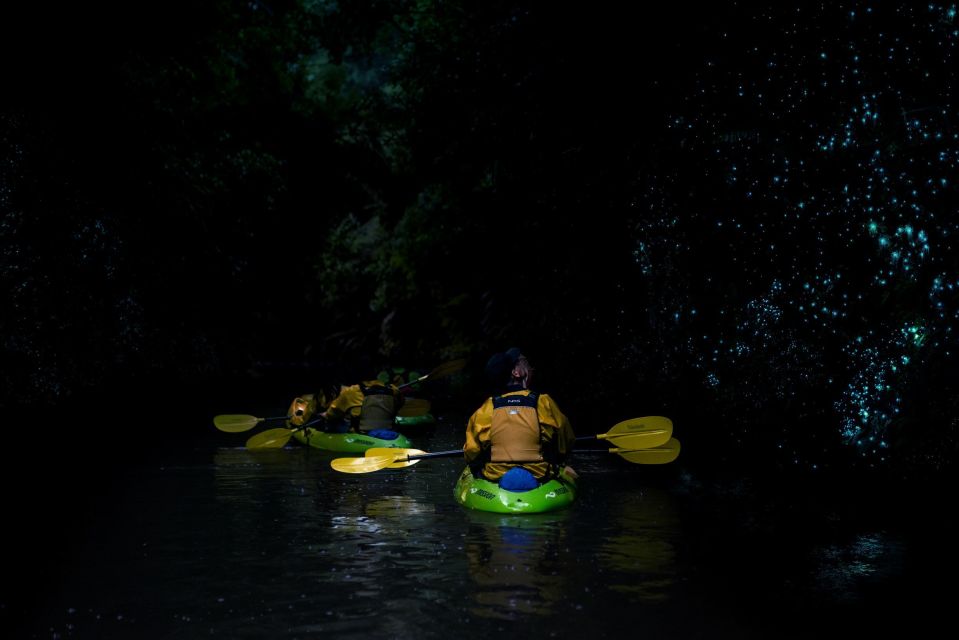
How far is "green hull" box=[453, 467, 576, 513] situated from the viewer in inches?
309

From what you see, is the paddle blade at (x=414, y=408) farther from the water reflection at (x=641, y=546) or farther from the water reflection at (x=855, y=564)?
the water reflection at (x=855, y=564)

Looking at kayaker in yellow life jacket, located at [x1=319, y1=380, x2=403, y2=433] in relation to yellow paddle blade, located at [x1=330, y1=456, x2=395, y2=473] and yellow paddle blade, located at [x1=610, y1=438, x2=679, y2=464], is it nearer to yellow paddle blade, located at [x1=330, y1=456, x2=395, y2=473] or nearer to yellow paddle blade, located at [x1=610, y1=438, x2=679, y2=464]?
yellow paddle blade, located at [x1=330, y1=456, x2=395, y2=473]

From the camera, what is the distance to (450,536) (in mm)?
7289

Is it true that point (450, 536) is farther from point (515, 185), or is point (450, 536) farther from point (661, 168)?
point (515, 185)

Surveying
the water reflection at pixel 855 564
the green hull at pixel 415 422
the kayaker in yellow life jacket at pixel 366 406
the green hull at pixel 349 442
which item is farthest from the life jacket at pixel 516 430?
the green hull at pixel 415 422

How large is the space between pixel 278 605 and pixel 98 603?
1049 millimetres

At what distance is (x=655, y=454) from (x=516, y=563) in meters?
3.08

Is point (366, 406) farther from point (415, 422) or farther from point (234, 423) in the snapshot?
point (415, 422)

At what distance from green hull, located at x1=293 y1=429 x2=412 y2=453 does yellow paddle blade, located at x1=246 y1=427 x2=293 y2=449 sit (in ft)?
1.31

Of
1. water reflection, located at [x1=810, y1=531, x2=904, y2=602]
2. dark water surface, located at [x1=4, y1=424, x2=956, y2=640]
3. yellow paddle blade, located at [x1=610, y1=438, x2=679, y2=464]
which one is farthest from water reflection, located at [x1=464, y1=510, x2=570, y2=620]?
water reflection, located at [x1=810, y1=531, x2=904, y2=602]

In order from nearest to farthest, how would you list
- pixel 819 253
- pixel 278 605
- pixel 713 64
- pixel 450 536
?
1. pixel 278 605
2. pixel 450 536
3. pixel 819 253
4. pixel 713 64

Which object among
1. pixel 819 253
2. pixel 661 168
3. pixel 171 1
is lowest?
pixel 819 253

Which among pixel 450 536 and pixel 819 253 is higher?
pixel 819 253

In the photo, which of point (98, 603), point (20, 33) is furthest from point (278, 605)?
point (20, 33)
